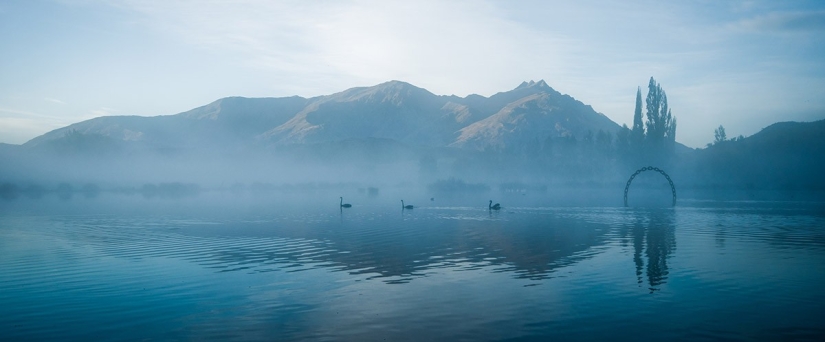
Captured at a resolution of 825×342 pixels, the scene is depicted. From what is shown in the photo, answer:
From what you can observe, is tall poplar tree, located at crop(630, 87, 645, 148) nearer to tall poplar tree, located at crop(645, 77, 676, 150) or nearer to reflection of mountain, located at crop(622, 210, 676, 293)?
tall poplar tree, located at crop(645, 77, 676, 150)

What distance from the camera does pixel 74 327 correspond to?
20734 millimetres

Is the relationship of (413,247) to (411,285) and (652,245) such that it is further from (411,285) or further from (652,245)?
(652,245)

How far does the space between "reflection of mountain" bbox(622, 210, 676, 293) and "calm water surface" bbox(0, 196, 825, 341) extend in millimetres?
254

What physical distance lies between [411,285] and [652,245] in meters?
24.9

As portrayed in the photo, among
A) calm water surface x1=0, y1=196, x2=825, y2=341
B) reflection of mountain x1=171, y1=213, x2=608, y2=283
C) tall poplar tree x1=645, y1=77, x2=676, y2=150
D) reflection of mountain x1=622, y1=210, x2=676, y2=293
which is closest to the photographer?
calm water surface x1=0, y1=196, x2=825, y2=341

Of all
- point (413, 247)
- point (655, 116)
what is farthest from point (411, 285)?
point (655, 116)

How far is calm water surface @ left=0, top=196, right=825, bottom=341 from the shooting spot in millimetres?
20625

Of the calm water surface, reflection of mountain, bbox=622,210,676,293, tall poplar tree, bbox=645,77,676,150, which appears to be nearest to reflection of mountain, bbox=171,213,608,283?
the calm water surface

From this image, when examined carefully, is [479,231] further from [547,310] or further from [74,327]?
[74,327]

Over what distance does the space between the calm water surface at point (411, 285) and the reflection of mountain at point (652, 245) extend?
0.83 ft

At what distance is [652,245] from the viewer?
43938mm

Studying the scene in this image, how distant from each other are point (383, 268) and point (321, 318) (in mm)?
11466

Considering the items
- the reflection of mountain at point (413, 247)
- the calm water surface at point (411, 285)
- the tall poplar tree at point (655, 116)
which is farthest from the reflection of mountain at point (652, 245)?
the tall poplar tree at point (655, 116)

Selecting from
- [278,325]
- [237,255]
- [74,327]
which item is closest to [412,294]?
[278,325]
